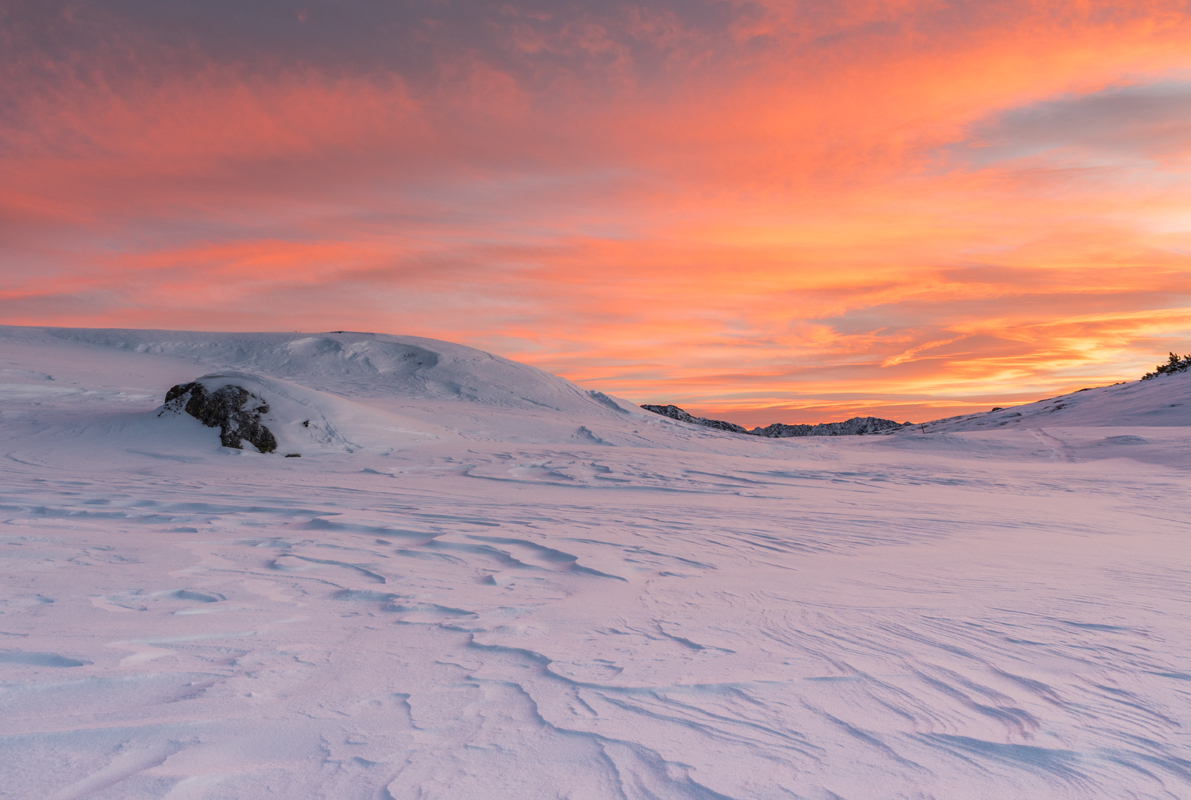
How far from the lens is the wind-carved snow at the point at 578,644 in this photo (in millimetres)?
1563

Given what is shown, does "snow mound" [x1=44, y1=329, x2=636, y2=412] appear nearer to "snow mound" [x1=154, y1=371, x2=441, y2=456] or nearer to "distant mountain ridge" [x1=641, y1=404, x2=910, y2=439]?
"snow mound" [x1=154, y1=371, x2=441, y2=456]

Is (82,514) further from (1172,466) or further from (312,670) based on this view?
(1172,466)

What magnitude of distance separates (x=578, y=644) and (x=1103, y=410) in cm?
2098

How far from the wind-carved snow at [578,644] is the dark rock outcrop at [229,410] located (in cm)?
270

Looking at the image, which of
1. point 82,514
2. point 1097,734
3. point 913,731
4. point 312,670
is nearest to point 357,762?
point 312,670

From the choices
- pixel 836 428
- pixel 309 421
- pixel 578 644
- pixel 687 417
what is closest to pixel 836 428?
pixel 836 428

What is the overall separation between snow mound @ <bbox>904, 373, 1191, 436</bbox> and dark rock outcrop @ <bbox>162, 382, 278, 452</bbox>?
1683cm

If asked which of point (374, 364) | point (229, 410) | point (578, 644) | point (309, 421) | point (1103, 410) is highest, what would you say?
point (374, 364)

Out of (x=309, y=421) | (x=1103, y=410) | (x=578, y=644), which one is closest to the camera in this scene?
(x=578, y=644)

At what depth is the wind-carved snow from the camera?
1563mm

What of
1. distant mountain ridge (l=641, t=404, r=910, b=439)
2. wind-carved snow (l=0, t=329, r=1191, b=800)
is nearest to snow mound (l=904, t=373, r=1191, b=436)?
distant mountain ridge (l=641, t=404, r=910, b=439)

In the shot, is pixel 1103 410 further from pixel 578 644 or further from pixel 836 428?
pixel 578 644

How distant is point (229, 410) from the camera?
32.2 ft

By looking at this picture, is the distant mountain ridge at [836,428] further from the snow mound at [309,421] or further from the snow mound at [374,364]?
the snow mound at [309,421]
